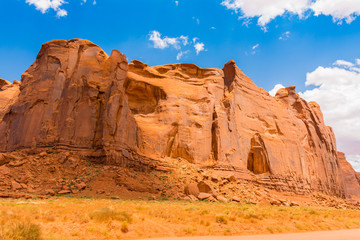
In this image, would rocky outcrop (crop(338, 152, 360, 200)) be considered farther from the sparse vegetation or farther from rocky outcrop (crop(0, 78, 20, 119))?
the sparse vegetation

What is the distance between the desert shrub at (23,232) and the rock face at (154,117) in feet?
58.5

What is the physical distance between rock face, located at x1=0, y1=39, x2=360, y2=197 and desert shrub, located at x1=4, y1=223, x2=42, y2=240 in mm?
17834

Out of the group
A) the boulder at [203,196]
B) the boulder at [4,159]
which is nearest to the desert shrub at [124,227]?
the boulder at [203,196]

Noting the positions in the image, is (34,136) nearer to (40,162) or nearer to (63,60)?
(40,162)

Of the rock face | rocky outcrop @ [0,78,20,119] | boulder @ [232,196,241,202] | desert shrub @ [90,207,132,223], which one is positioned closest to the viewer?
desert shrub @ [90,207,132,223]

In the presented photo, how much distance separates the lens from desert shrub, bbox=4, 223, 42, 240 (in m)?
7.61

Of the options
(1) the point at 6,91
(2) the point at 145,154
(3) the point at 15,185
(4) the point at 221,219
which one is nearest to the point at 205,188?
(2) the point at 145,154

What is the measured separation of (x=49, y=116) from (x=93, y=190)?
32.7 feet

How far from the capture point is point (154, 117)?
3650 cm

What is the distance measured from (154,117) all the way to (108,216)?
2579 centimetres

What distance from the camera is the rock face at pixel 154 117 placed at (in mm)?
27891

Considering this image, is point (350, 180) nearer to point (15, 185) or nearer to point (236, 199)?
point (236, 199)

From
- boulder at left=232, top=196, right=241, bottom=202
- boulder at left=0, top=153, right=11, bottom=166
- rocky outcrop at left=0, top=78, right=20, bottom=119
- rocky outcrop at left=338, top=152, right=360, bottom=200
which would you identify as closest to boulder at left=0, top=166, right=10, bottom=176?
boulder at left=0, top=153, right=11, bottom=166

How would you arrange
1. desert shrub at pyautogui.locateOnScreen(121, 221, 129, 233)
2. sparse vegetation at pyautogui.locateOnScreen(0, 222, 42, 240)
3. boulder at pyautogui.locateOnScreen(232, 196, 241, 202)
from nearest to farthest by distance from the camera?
sparse vegetation at pyautogui.locateOnScreen(0, 222, 42, 240)
desert shrub at pyautogui.locateOnScreen(121, 221, 129, 233)
boulder at pyautogui.locateOnScreen(232, 196, 241, 202)
